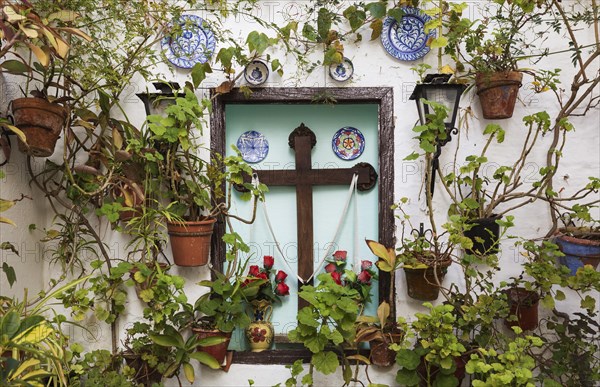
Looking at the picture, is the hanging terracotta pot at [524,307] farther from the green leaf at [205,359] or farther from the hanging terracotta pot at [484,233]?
the green leaf at [205,359]

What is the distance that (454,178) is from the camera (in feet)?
7.85

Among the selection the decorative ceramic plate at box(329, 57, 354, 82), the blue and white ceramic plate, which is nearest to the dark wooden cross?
the decorative ceramic plate at box(329, 57, 354, 82)

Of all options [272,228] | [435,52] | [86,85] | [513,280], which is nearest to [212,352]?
[272,228]

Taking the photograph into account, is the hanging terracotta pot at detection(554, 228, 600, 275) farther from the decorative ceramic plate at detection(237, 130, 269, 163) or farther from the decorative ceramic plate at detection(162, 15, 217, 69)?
the decorative ceramic plate at detection(162, 15, 217, 69)

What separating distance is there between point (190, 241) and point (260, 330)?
2.17 feet

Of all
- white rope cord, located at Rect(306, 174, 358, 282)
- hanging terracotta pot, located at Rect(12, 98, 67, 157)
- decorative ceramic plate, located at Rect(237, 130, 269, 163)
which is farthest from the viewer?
decorative ceramic plate, located at Rect(237, 130, 269, 163)

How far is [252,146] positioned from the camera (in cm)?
275

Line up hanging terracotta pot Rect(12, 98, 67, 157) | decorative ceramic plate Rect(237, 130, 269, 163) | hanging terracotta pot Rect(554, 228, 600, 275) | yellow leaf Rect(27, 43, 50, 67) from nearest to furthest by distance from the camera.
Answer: yellow leaf Rect(27, 43, 50, 67)
hanging terracotta pot Rect(12, 98, 67, 157)
hanging terracotta pot Rect(554, 228, 600, 275)
decorative ceramic plate Rect(237, 130, 269, 163)

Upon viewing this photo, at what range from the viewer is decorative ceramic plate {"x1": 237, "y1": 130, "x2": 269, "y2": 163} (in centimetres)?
275

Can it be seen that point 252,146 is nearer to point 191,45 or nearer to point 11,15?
point 191,45

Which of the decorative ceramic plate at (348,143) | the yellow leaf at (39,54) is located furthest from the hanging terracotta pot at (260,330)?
the yellow leaf at (39,54)

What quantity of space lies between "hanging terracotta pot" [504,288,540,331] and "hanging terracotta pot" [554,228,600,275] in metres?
0.25

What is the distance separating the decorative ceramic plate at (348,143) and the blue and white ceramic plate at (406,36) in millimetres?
517

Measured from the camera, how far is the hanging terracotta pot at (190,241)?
2352mm
